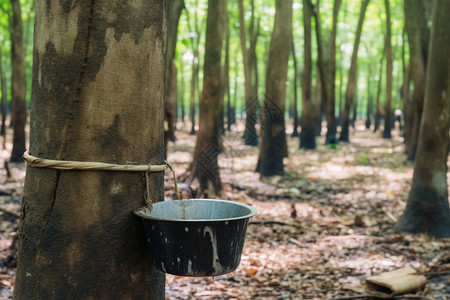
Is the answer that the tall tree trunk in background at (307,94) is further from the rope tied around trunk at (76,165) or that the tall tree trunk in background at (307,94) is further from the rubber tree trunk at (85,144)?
the rope tied around trunk at (76,165)

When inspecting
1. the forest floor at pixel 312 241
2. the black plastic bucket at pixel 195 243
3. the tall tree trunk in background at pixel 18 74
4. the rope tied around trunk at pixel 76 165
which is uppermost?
the tall tree trunk in background at pixel 18 74

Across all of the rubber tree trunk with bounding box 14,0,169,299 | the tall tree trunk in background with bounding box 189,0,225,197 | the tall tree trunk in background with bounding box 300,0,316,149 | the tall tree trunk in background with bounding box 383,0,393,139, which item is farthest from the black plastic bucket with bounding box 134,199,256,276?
the tall tree trunk in background with bounding box 383,0,393,139

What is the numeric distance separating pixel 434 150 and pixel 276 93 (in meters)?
4.74

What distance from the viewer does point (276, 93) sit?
10422 mm

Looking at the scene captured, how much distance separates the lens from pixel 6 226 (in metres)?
5.95

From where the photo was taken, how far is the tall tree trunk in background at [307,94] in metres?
14.6

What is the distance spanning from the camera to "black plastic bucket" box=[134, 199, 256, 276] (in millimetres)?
2025

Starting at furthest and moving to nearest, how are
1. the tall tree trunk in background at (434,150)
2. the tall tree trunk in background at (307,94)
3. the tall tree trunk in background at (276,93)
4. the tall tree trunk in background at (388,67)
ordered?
the tall tree trunk in background at (388,67) → the tall tree trunk in background at (307,94) → the tall tree trunk in background at (276,93) → the tall tree trunk in background at (434,150)

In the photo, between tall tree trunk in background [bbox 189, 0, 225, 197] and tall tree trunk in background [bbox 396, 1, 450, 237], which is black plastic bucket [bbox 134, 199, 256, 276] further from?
tall tree trunk in background [bbox 189, 0, 225, 197]

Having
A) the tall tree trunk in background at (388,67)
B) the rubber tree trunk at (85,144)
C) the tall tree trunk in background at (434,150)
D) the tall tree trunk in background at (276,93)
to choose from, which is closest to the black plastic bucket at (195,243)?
the rubber tree trunk at (85,144)

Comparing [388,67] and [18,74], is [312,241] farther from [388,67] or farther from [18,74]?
[388,67]

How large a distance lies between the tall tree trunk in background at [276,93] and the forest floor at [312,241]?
41cm

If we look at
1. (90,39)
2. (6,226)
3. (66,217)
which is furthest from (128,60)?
(6,226)

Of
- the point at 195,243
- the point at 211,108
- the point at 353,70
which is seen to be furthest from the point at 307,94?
the point at 195,243
